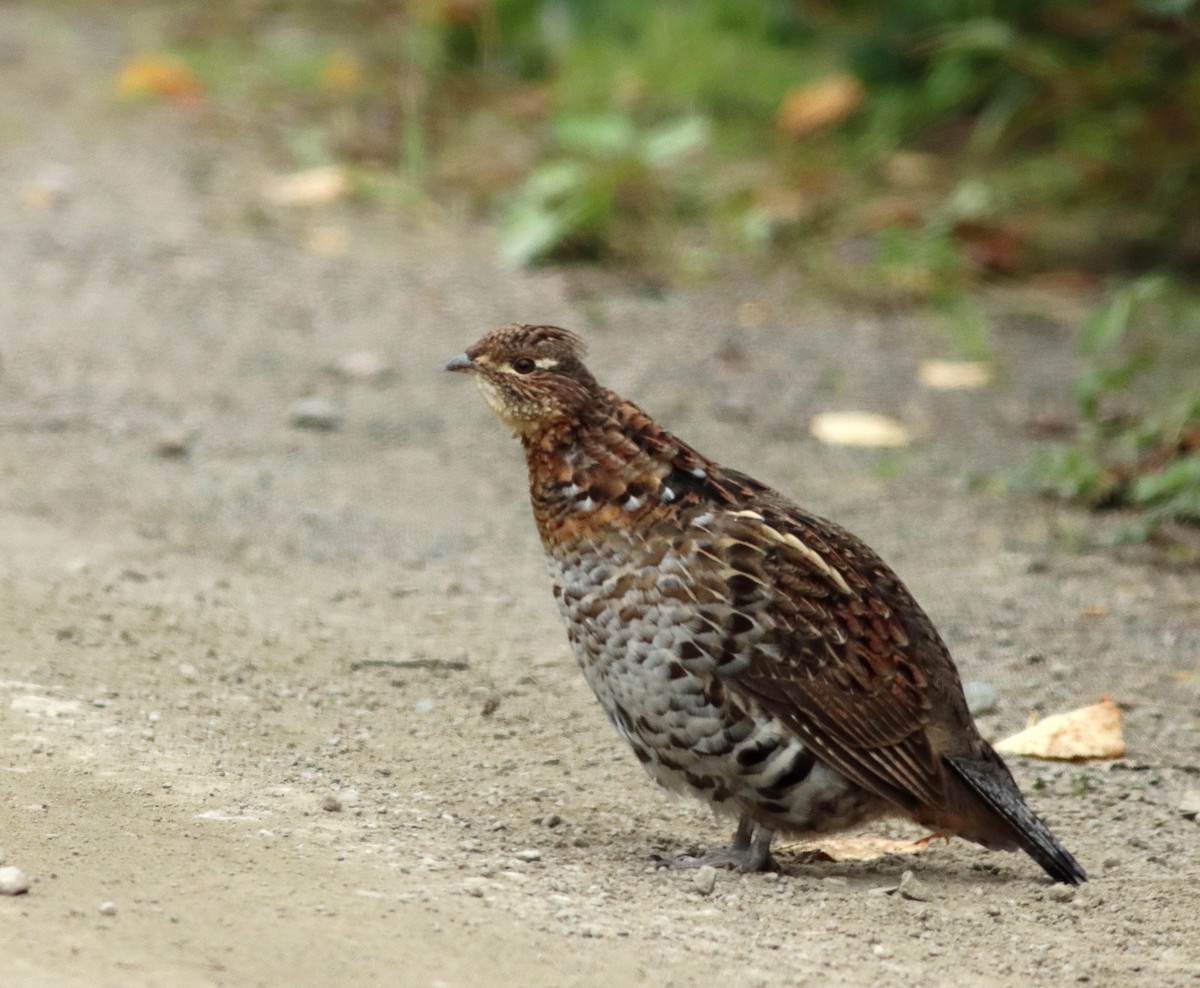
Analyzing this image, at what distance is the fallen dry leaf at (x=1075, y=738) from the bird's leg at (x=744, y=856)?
36.4 inches

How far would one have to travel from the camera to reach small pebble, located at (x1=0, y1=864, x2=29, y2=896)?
128 inches

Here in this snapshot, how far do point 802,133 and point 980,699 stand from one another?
5.58 meters

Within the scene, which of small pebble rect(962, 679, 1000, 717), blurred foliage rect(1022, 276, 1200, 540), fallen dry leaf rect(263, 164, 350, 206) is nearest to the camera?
small pebble rect(962, 679, 1000, 717)

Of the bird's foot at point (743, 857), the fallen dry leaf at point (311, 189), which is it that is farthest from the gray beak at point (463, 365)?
the fallen dry leaf at point (311, 189)

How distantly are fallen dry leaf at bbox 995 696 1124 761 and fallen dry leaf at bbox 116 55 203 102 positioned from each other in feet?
22.4

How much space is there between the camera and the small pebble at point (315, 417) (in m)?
7.11

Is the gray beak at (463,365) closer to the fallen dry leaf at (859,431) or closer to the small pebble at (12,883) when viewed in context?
the small pebble at (12,883)

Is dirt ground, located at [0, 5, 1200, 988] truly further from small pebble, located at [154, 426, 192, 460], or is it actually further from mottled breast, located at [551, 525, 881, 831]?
mottled breast, located at [551, 525, 881, 831]

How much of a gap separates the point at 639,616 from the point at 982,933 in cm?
85

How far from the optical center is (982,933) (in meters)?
3.73

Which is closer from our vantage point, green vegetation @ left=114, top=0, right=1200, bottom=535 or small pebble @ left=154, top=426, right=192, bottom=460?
small pebble @ left=154, top=426, right=192, bottom=460

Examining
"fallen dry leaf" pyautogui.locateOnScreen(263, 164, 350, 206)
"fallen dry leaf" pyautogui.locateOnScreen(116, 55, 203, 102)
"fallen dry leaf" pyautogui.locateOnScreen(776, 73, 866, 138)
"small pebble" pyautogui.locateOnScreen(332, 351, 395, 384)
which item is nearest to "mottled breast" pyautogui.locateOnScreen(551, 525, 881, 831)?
"small pebble" pyautogui.locateOnScreen(332, 351, 395, 384)

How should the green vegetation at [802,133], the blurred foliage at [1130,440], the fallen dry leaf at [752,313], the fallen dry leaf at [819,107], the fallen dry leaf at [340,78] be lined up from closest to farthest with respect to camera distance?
the blurred foliage at [1130,440]
the fallen dry leaf at [752,313]
the green vegetation at [802,133]
the fallen dry leaf at [819,107]
the fallen dry leaf at [340,78]

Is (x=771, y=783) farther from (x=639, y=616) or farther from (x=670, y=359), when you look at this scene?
(x=670, y=359)
